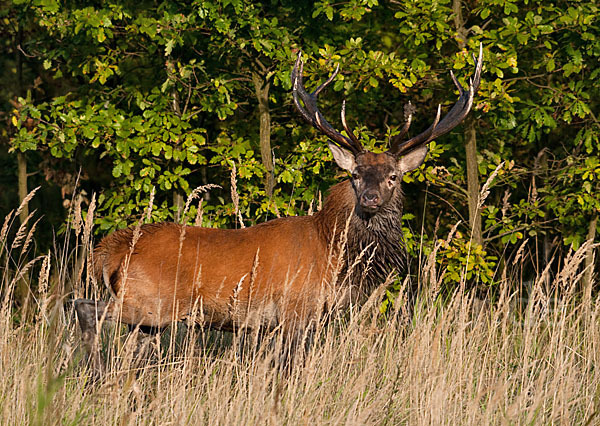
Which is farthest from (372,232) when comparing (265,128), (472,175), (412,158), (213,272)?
(265,128)

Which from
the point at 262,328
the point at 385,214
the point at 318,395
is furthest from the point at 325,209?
the point at 318,395

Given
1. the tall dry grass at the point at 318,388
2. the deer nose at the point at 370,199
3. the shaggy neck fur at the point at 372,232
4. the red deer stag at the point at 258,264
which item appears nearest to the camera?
the tall dry grass at the point at 318,388

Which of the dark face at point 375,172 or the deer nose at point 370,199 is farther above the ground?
the dark face at point 375,172

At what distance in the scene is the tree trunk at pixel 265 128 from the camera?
26.3 ft

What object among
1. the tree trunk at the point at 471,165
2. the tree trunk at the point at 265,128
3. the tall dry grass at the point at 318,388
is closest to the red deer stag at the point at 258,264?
the tall dry grass at the point at 318,388

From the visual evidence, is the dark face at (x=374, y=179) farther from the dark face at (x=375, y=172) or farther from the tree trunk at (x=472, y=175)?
the tree trunk at (x=472, y=175)

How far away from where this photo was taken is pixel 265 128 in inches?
320

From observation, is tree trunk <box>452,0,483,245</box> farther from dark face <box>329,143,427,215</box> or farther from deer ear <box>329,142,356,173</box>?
deer ear <box>329,142,356,173</box>

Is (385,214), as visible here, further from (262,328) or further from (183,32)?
(183,32)

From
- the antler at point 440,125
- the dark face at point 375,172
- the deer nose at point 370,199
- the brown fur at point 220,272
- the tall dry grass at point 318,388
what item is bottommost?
the tall dry grass at point 318,388

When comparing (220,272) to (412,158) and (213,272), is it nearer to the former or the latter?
(213,272)

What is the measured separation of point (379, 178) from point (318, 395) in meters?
1.77

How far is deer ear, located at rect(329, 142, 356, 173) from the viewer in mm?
5645

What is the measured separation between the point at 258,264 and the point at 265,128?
3.36m
